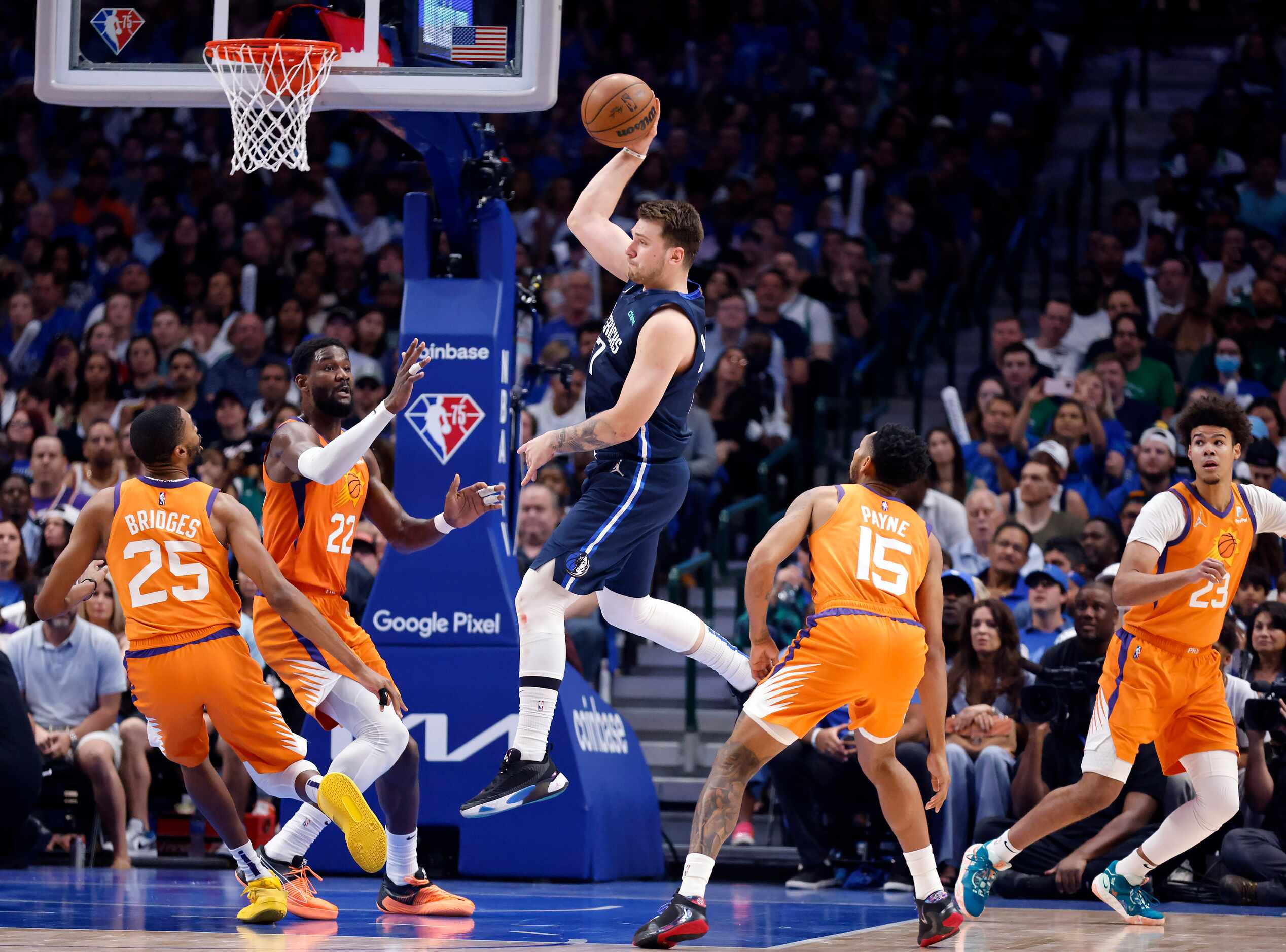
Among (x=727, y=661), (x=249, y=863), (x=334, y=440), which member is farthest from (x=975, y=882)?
(x=334, y=440)

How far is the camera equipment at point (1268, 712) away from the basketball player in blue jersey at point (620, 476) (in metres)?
3.51

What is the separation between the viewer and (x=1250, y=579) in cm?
1051

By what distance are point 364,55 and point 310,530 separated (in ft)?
8.18

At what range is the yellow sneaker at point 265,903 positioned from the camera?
728 centimetres

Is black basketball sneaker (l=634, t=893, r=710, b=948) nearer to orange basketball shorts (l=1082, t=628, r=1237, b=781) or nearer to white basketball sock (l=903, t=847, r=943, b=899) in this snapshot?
white basketball sock (l=903, t=847, r=943, b=899)

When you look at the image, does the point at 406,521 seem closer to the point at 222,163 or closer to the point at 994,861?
the point at 994,861

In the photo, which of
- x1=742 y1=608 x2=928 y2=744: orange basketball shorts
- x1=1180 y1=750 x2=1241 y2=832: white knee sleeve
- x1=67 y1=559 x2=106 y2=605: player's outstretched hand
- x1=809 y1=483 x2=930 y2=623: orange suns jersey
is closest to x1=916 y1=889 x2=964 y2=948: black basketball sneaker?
x1=742 y1=608 x2=928 y2=744: orange basketball shorts

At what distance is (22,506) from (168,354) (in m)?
2.81

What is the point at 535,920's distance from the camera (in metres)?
7.67

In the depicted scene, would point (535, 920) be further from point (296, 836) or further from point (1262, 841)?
point (1262, 841)

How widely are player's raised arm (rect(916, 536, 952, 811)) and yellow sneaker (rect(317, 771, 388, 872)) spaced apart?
224 centimetres

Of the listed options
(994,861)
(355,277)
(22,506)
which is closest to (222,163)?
(355,277)

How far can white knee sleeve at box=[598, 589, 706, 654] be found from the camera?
736cm

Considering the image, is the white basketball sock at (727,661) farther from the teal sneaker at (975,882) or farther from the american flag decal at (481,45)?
the american flag decal at (481,45)
